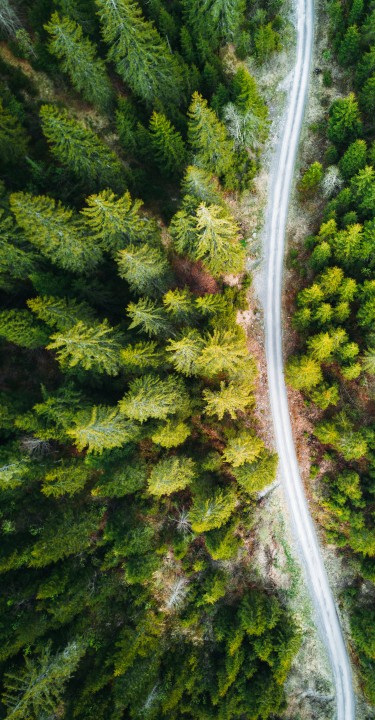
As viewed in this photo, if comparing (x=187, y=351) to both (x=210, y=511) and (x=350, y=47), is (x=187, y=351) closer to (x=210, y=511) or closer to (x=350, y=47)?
(x=210, y=511)

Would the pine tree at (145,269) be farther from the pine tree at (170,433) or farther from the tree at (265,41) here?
the tree at (265,41)

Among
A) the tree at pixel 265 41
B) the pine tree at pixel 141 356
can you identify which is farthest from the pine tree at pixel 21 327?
the tree at pixel 265 41

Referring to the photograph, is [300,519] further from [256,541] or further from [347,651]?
[347,651]

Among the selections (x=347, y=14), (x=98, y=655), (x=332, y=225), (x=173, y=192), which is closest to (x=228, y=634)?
(x=98, y=655)

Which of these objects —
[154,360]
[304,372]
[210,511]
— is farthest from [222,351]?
[210,511]

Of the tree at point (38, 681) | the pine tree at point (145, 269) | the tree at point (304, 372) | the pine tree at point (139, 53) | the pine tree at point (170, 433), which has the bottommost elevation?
the tree at point (38, 681)
